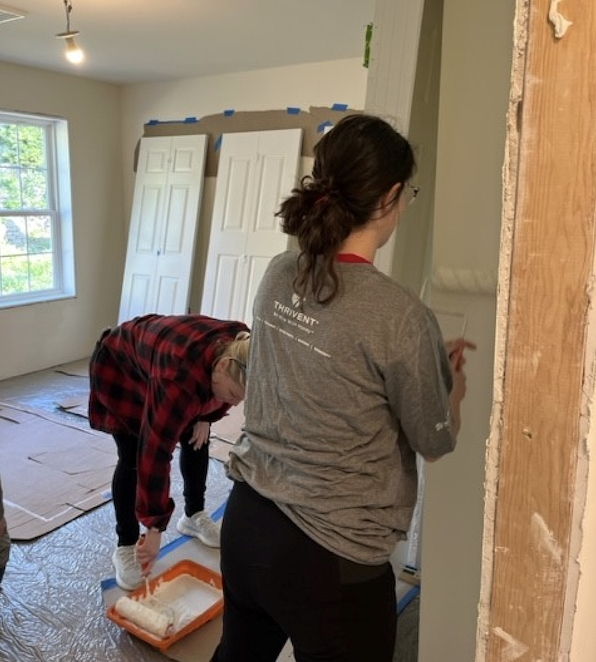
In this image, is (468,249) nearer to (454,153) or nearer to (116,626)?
(454,153)

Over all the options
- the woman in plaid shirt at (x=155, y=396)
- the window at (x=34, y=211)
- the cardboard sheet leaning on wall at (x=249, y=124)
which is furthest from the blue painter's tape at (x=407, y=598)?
the window at (x=34, y=211)

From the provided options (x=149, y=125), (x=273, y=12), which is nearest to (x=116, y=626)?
(x=273, y=12)

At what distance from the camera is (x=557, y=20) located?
0.54 meters

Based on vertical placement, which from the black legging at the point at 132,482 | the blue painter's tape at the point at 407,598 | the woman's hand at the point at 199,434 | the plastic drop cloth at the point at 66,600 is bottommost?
the plastic drop cloth at the point at 66,600

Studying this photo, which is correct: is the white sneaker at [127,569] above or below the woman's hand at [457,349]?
below

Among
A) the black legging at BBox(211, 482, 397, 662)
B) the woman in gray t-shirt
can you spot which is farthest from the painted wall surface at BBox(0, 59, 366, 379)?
the black legging at BBox(211, 482, 397, 662)

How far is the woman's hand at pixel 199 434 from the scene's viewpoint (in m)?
2.17

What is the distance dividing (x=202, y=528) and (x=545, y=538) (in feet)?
6.89

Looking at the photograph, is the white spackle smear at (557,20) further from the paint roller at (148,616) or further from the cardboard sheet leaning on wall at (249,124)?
the cardboard sheet leaning on wall at (249,124)

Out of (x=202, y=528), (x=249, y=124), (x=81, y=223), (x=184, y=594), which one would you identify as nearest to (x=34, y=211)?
(x=81, y=223)

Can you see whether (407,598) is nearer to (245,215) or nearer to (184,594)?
(184,594)

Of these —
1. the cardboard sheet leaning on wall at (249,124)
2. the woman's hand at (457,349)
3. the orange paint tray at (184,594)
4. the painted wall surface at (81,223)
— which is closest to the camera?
the woman's hand at (457,349)

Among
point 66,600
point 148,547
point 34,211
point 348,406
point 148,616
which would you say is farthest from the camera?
point 34,211

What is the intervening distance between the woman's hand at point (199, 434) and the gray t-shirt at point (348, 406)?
1150mm
